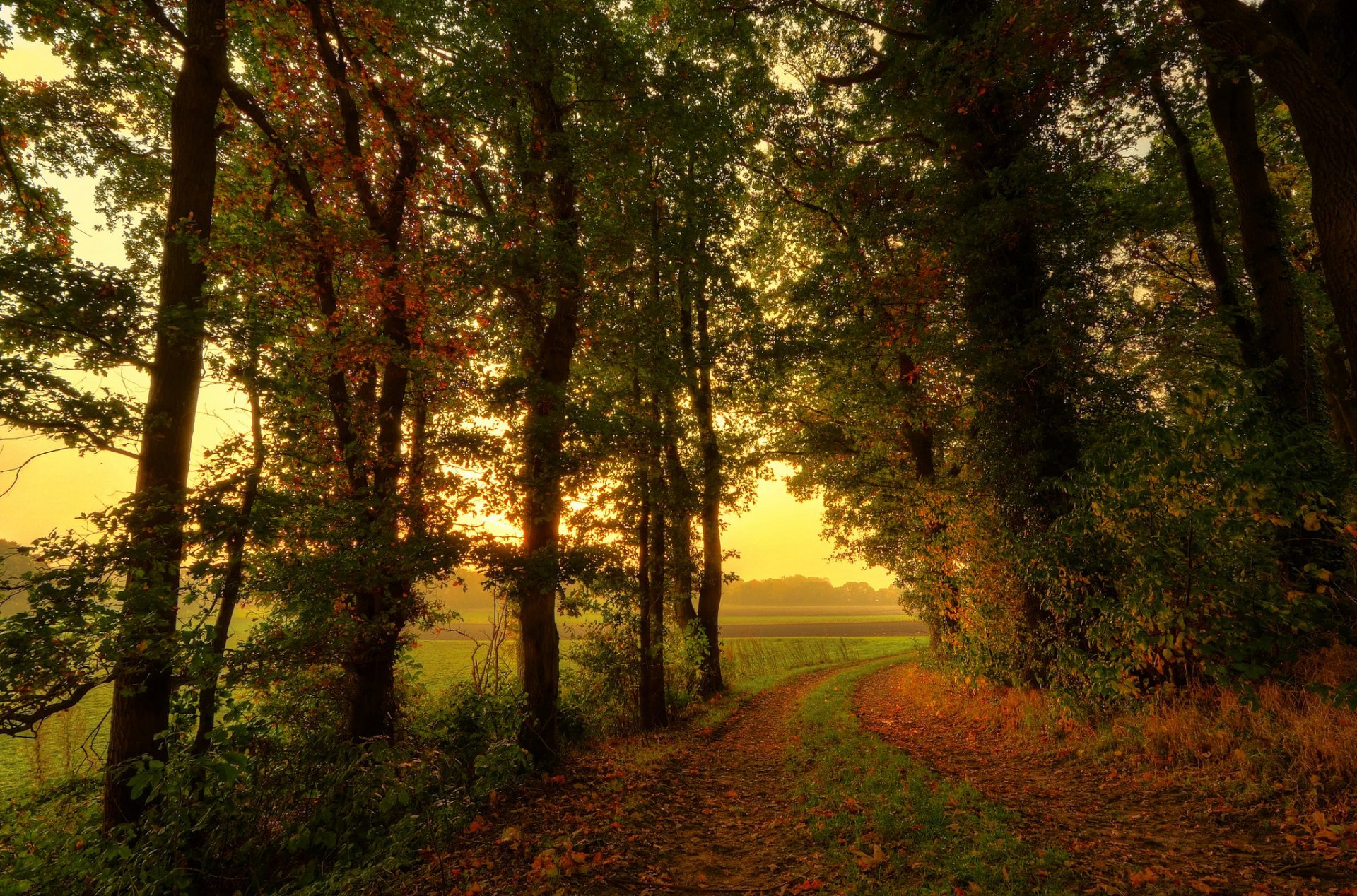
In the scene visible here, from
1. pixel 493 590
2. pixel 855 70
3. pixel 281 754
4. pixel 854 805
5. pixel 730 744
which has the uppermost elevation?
pixel 855 70

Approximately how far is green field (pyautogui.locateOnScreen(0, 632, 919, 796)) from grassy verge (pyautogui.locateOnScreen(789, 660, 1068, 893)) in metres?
5.88

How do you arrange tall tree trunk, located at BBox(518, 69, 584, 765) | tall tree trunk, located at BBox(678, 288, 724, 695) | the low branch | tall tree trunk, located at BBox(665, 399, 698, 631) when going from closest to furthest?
the low branch → tall tree trunk, located at BBox(518, 69, 584, 765) → tall tree trunk, located at BBox(665, 399, 698, 631) → tall tree trunk, located at BBox(678, 288, 724, 695)

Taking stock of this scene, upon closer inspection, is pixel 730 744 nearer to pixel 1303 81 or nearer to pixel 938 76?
pixel 1303 81

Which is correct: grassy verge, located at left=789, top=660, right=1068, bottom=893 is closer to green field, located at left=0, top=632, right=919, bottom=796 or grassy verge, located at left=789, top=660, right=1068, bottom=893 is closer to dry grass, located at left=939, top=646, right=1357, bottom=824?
dry grass, located at left=939, top=646, right=1357, bottom=824

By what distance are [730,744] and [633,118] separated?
1281cm

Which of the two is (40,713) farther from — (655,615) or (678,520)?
(678,520)

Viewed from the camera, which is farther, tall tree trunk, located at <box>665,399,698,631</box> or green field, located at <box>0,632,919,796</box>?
tall tree trunk, located at <box>665,399,698,631</box>

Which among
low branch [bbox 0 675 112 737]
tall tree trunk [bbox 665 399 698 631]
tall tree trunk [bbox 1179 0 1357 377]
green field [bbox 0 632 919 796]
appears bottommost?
green field [bbox 0 632 919 796]

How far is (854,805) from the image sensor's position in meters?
6.38

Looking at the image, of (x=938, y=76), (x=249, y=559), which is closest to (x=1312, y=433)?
(x=938, y=76)

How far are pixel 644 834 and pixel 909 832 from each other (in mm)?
2939

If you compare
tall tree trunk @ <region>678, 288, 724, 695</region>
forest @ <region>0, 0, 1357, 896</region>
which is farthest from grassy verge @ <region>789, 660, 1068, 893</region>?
tall tree trunk @ <region>678, 288, 724, 695</region>

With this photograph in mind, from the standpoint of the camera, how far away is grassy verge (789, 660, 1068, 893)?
Result: 432 centimetres

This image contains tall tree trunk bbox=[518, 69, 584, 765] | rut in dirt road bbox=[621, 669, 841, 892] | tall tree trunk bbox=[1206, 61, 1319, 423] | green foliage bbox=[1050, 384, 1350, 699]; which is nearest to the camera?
rut in dirt road bbox=[621, 669, 841, 892]
